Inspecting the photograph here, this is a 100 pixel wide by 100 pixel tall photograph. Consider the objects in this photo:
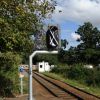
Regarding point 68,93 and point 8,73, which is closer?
point 68,93

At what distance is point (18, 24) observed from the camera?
2103cm

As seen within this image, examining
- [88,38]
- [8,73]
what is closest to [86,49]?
[88,38]

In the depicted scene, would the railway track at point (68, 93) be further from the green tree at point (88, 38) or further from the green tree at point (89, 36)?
the green tree at point (89, 36)

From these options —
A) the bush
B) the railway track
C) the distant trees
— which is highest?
the distant trees

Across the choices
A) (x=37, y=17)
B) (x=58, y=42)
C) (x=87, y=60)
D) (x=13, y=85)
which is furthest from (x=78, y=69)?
(x=87, y=60)

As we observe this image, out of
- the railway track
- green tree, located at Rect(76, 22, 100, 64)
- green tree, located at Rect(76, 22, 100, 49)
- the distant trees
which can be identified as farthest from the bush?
green tree, located at Rect(76, 22, 100, 49)

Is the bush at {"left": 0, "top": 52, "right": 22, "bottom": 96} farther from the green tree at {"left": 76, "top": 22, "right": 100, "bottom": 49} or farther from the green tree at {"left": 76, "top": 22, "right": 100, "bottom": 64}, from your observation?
the green tree at {"left": 76, "top": 22, "right": 100, "bottom": 49}

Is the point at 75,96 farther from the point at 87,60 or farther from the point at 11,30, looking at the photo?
the point at 87,60

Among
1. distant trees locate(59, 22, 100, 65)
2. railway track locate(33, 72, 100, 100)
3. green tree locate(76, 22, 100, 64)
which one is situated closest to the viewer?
railway track locate(33, 72, 100, 100)

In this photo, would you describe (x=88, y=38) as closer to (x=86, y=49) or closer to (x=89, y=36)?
(x=89, y=36)

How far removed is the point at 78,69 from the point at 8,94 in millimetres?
30083

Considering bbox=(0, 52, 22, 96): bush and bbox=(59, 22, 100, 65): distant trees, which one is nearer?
bbox=(0, 52, 22, 96): bush

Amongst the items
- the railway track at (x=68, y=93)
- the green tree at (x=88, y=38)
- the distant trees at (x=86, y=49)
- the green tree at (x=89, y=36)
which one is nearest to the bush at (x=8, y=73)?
the railway track at (x=68, y=93)

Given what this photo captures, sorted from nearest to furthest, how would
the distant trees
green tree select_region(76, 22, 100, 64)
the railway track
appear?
1. the railway track
2. the distant trees
3. green tree select_region(76, 22, 100, 64)
